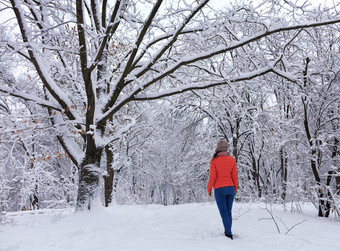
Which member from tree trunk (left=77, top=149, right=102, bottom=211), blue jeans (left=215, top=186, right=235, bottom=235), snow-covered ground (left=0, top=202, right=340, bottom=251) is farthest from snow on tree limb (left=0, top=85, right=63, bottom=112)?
blue jeans (left=215, top=186, right=235, bottom=235)

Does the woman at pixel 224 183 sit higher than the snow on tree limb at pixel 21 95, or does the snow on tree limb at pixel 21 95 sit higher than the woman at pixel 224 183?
the snow on tree limb at pixel 21 95

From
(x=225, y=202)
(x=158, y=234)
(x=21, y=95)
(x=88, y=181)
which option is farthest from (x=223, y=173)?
(x=21, y=95)

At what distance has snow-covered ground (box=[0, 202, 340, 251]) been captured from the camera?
3637 millimetres

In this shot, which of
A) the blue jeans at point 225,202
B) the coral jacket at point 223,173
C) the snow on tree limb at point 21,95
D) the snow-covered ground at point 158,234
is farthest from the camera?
the snow on tree limb at point 21,95

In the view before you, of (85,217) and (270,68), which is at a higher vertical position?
(270,68)

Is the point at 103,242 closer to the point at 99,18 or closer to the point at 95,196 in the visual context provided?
the point at 95,196

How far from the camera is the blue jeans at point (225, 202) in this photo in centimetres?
414

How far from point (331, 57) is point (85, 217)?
7.17 m

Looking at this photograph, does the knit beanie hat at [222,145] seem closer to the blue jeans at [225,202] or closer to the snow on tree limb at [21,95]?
the blue jeans at [225,202]

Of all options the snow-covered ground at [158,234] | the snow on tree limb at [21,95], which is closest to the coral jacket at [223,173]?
the snow-covered ground at [158,234]

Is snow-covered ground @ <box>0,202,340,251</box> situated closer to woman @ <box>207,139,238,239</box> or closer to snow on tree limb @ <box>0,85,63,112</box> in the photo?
woman @ <box>207,139,238,239</box>

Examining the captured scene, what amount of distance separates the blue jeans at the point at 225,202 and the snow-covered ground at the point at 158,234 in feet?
1.00

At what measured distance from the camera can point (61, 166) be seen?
57.6ft

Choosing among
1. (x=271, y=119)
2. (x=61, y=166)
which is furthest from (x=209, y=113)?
(x=61, y=166)
